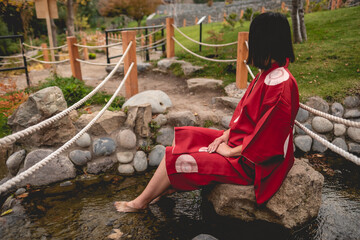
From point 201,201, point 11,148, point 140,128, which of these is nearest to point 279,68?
point 201,201

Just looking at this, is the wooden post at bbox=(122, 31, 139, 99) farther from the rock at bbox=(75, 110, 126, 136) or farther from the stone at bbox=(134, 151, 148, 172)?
the stone at bbox=(134, 151, 148, 172)

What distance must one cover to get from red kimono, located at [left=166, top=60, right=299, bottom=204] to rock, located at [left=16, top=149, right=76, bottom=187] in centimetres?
187

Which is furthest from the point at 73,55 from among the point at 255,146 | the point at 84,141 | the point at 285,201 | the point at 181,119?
the point at 285,201

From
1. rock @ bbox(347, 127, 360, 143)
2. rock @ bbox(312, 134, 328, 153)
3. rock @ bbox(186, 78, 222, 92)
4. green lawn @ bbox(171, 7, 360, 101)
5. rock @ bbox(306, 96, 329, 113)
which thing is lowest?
rock @ bbox(312, 134, 328, 153)

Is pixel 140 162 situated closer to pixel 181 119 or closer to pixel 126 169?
pixel 126 169

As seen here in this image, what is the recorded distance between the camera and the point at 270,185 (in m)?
2.15

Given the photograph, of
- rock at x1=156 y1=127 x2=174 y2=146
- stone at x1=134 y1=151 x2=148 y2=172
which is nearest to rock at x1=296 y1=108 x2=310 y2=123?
rock at x1=156 y1=127 x2=174 y2=146

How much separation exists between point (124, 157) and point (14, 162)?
1.40 metres

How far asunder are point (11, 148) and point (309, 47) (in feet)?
21.8

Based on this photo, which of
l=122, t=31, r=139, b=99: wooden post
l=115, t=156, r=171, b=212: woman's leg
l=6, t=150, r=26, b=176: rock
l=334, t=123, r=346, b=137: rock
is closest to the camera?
l=115, t=156, r=171, b=212: woman's leg

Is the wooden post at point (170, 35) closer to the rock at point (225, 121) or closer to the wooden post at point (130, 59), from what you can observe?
the wooden post at point (130, 59)

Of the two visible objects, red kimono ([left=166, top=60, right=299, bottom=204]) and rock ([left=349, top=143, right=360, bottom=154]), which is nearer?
red kimono ([left=166, top=60, right=299, bottom=204])

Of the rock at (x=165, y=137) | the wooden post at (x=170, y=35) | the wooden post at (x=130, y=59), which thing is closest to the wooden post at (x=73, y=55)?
the wooden post at (x=130, y=59)

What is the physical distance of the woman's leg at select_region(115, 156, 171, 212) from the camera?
239cm
